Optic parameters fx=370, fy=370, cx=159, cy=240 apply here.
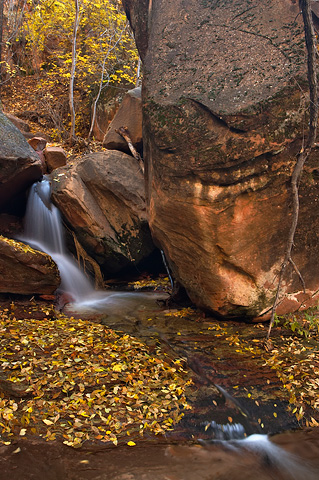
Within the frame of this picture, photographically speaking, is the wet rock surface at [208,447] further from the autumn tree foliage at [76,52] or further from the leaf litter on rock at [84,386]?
the autumn tree foliage at [76,52]

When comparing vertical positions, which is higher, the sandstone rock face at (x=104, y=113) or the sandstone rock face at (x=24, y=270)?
the sandstone rock face at (x=104, y=113)

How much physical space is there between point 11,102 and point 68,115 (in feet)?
11.8

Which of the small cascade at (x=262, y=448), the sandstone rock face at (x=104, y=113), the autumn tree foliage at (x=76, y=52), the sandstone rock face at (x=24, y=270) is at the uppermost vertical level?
the autumn tree foliage at (x=76, y=52)

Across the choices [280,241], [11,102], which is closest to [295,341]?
[280,241]

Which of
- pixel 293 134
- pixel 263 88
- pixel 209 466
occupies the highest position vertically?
pixel 263 88

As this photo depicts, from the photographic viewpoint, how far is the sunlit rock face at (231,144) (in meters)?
6.13

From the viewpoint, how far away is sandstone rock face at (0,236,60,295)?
24.4 ft

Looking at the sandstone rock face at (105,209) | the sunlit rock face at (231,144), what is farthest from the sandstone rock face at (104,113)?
the sunlit rock face at (231,144)

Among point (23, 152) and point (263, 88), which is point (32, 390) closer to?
point (263, 88)

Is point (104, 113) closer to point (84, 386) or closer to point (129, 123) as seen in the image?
point (129, 123)

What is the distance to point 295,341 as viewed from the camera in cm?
607

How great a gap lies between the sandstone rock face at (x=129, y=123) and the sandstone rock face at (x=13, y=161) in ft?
8.80

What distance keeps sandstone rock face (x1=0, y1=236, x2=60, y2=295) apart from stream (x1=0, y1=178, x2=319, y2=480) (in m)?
2.55

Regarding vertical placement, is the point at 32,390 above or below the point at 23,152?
below
